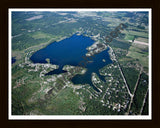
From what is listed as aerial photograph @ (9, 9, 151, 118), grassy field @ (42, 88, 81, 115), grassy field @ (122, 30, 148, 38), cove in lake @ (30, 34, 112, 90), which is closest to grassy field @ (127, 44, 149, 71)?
aerial photograph @ (9, 9, 151, 118)

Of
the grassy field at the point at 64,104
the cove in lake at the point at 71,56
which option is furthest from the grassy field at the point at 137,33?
the grassy field at the point at 64,104

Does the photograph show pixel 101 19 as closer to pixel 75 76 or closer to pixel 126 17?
pixel 126 17

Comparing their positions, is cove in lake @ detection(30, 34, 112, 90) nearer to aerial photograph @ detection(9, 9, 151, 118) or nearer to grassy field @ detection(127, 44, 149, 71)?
aerial photograph @ detection(9, 9, 151, 118)

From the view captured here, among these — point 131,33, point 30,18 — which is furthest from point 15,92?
point 30,18

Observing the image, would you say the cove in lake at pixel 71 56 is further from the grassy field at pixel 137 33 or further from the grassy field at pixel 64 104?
the grassy field at pixel 137 33

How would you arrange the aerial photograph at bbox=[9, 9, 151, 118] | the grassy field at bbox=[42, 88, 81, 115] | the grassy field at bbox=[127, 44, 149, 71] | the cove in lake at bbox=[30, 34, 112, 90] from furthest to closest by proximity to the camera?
the grassy field at bbox=[127, 44, 149, 71] < the cove in lake at bbox=[30, 34, 112, 90] < the aerial photograph at bbox=[9, 9, 151, 118] < the grassy field at bbox=[42, 88, 81, 115]

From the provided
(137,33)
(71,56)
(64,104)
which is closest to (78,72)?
(71,56)

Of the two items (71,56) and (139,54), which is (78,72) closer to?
(71,56)
